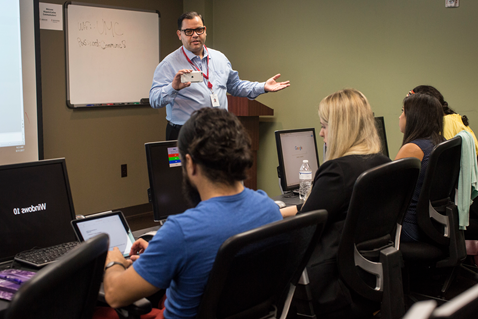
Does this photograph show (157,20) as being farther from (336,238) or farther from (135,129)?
(336,238)

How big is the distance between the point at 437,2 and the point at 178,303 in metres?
3.30

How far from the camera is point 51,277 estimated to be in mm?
754

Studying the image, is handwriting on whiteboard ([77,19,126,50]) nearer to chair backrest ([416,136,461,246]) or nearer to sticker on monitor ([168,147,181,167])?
sticker on monitor ([168,147,181,167])

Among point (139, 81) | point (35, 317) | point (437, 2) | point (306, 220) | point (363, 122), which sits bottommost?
point (35, 317)

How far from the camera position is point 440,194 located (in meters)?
2.21

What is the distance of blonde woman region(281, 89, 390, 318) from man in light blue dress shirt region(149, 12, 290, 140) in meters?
1.42

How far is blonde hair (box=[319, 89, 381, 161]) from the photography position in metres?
1.77

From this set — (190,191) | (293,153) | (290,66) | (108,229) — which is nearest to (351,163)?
(190,191)

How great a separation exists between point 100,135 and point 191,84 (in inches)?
64.0

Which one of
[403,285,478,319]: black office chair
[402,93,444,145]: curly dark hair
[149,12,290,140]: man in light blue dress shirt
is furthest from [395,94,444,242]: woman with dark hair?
[403,285,478,319]: black office chair

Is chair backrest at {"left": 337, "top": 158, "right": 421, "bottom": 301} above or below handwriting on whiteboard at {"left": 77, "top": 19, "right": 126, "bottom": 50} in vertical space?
below

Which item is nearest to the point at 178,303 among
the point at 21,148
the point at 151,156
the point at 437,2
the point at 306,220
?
the point at 306,220

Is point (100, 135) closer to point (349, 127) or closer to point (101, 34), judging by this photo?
point (101, 34)

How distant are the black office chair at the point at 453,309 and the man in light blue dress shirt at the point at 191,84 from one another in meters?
2.57
